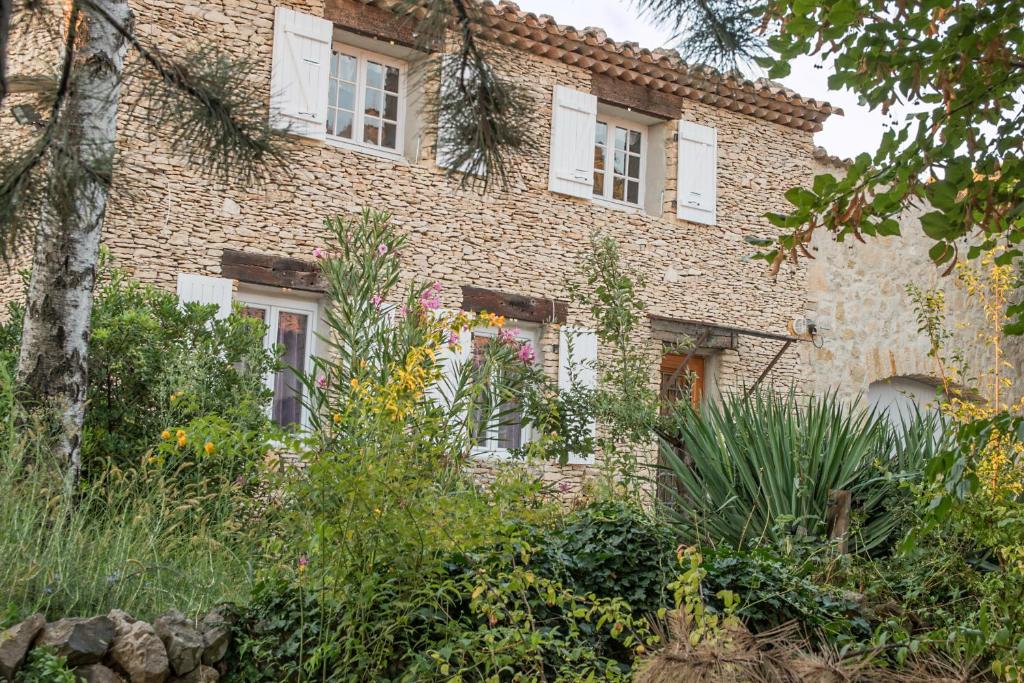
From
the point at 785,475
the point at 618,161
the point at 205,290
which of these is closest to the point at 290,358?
the point at 205,290

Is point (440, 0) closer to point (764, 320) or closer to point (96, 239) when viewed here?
point (96, 239)

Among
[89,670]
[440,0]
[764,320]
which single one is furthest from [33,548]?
[764,320]

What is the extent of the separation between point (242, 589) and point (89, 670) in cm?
95

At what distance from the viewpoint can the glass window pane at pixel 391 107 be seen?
9953 mm

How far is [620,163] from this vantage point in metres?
11.4

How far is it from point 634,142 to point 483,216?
225 cm

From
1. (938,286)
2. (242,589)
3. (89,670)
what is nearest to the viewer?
(89,670)

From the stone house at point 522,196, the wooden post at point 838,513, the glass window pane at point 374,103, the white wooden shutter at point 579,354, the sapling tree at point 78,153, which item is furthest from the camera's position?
the white wooden shutter at point 579,354

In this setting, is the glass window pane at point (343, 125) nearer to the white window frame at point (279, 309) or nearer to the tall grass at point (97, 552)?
the white window frame at point (279, 309)

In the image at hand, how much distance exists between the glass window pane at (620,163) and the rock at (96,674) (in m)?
8.44

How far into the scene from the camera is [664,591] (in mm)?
4090

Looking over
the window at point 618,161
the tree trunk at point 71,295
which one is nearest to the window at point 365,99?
the window at point 618,161

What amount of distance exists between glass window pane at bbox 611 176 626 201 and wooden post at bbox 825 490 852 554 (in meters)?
5.98

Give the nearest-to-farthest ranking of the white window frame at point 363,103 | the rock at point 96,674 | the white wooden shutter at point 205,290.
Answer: the rock at point 96,674 < the white wooden shutter at point 205,290 < the white window frame at point 363,103
